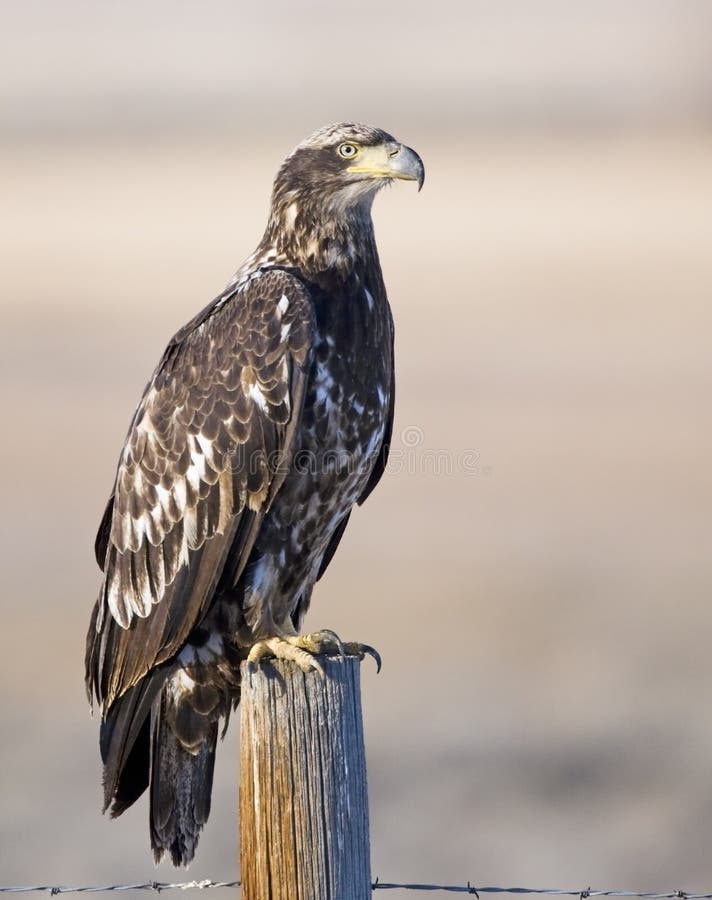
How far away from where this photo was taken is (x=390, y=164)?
610 centimetres

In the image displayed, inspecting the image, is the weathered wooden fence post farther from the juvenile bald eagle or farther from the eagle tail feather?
the eagle tail feather

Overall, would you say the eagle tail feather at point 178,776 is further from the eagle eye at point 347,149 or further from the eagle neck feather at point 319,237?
the eagle eye at point 347,149

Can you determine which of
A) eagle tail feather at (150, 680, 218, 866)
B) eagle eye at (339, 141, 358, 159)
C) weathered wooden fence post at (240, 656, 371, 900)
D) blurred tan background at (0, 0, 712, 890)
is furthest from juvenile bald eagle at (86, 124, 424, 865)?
blurred tan background at (0, 0, 712, 890)

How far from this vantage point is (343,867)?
4344mm

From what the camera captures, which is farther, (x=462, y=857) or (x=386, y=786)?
(x=386, y=786)

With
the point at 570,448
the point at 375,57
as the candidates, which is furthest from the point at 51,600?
the point at 375,57

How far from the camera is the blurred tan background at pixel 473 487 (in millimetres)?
8883

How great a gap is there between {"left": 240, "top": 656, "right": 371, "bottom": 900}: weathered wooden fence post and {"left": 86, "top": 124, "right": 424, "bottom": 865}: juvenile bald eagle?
102 cm

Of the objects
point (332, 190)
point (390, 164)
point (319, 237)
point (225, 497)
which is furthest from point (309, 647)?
point (390, 164)

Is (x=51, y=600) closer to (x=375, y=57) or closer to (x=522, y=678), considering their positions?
(x=522, y=678)

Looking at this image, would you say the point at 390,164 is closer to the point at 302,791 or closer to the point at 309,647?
the point at 309,647

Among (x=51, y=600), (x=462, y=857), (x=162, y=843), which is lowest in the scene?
(x=162, y=843)

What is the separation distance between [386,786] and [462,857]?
961mm

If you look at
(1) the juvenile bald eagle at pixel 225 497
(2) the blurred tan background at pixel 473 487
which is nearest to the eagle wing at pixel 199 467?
(1) the juvenile bald eagle at pixel 225 497
